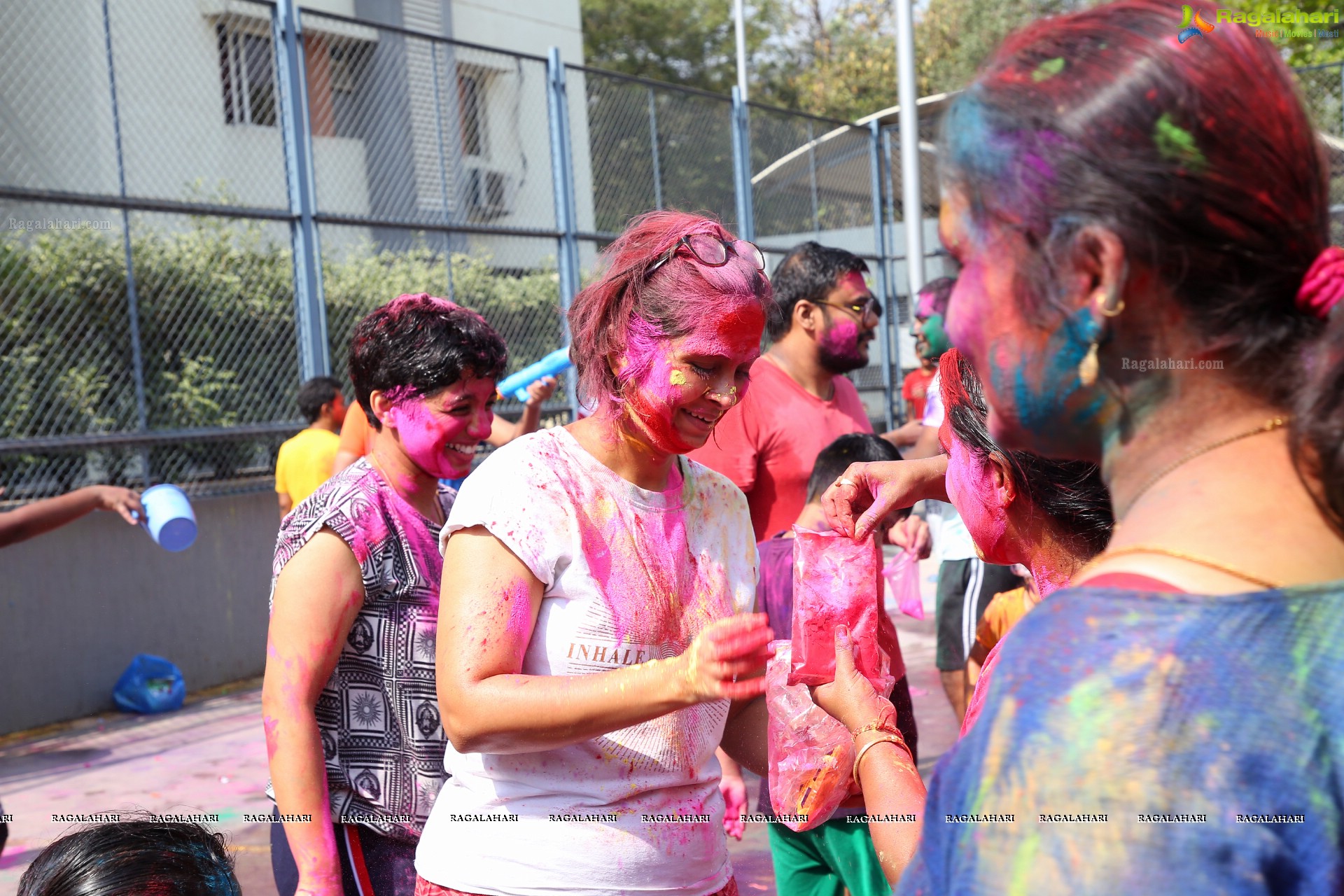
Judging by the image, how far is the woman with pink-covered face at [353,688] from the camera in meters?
2.15

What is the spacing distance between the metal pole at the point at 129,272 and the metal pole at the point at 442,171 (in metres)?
2.24

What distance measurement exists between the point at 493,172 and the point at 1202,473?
9510 millimetres

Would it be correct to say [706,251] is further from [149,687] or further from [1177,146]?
[149,687]

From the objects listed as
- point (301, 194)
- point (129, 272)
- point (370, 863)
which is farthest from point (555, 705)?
point (301, 194)

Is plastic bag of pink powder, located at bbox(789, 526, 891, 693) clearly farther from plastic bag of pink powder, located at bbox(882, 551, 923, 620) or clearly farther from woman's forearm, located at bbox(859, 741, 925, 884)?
plastic bag of pink powder, located at bbox(882, 551, 923, 620)

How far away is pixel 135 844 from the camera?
1946mm

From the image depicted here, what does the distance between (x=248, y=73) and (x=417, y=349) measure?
6.24 meters

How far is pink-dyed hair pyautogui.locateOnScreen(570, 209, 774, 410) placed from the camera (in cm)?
205

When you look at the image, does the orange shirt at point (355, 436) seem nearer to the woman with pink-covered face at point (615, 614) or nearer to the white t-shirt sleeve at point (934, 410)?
the white t-shirt sleeve at point (934, 410)

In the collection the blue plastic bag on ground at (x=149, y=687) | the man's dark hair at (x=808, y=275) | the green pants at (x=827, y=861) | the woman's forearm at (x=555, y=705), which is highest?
the man's dark hair at (x=808, y=275)

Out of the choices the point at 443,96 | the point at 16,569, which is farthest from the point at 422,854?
the point at 443,96

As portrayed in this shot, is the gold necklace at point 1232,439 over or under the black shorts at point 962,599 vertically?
over

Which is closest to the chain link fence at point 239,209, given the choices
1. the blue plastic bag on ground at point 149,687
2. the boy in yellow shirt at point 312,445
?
the boy in yellow shirt at point 312,445

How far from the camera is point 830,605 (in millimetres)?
2096
